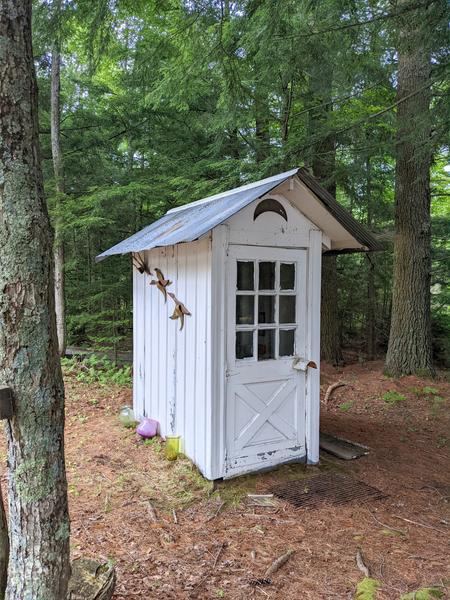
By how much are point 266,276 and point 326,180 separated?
13.2ft

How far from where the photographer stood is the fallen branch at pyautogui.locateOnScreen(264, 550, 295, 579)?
2.54m

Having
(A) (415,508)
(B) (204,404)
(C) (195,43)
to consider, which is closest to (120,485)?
(B) (204,404)

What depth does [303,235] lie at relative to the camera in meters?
4.16

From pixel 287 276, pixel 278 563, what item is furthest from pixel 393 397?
pixel 278 563

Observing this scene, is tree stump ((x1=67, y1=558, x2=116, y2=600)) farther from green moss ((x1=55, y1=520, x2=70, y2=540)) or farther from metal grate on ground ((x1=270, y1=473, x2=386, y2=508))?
metal grate on ground ((x1=270, y1=473, x2=386, y2=508))

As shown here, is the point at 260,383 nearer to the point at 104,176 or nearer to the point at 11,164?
the point at 11,164

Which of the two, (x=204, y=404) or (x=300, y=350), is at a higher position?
(x=300, y=350)

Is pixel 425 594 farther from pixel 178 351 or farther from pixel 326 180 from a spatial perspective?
pixel 326 180

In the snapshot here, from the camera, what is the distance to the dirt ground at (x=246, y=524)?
247 centimetres

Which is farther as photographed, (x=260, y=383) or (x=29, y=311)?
(x=260, y=383)

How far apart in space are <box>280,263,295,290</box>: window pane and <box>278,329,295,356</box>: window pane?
436mm

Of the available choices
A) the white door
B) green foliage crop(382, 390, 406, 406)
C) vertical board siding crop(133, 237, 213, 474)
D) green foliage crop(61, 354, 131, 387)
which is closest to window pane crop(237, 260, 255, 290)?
the white door

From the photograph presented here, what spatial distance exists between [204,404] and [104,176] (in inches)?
258

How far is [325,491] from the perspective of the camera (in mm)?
3697
